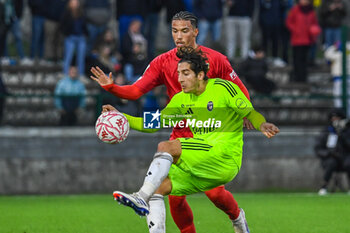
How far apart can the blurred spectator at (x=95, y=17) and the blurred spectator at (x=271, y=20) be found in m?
3.43

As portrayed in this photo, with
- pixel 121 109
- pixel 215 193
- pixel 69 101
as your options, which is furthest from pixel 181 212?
pixel 69 101

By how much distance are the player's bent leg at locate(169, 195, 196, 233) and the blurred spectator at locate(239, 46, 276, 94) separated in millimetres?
8990

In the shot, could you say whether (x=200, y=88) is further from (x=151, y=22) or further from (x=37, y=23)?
(x=37, y=23)

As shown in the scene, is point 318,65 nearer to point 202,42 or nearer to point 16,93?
point 202,42

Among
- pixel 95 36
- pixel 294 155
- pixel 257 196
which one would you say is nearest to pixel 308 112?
pixel 294 155

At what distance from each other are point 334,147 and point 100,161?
4.40 meters

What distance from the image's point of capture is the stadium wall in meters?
16.5

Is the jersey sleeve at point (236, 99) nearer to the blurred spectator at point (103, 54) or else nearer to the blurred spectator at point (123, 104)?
the blurred spectator at point (123, 104)

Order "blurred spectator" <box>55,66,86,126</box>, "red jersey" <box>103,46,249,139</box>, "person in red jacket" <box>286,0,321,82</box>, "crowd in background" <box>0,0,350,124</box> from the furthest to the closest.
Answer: "person in red jacket" <box>286,0,321,82</box> < "crowd in background" <box>0,0,350,124</box> < "blurred spectator" <box>55,66,86,126</box> < "red jersey" <box>103,46,249,139</box>

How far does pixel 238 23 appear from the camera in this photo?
18.6 meters

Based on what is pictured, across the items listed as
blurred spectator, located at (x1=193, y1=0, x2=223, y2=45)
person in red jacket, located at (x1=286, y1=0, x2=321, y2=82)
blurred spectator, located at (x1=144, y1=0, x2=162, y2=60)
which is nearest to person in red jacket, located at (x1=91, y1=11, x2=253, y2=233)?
blurred spectator, located at (x1=144, y1=0, x2=162, y2=60)

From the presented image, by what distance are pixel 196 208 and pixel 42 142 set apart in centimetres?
442

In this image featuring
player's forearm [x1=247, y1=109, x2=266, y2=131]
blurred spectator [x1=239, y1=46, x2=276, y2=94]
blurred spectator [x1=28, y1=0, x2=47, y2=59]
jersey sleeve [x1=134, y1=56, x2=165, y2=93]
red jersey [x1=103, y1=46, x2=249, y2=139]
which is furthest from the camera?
blurred spectator [x1=28, y1=0, x2=47, y2=59]

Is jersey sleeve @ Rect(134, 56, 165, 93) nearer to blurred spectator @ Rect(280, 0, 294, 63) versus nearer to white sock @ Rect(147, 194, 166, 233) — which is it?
white sock @ Rect(147, 194, 166, 233)
